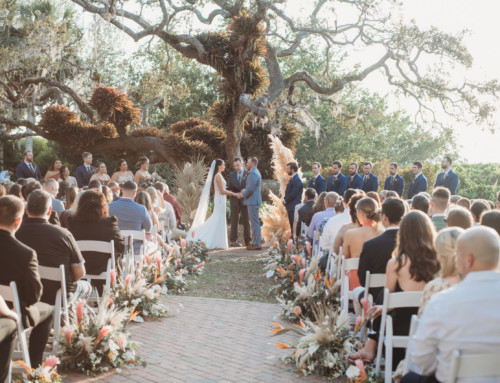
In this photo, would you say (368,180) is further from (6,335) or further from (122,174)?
(6,335)

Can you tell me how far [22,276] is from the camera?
4109 millimetres

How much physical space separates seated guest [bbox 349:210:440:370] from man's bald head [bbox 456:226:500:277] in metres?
1.10

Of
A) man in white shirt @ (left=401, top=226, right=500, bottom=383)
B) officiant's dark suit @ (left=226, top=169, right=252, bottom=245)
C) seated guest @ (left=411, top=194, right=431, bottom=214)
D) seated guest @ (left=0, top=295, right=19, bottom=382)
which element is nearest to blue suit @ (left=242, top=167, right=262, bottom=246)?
officiant's dark suit @ (left=226, top=169, right=252, bottom=245)

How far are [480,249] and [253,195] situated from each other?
10381 millimetres

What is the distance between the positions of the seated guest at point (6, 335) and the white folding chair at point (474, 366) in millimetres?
2628

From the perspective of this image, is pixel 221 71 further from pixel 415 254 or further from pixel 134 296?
pixel 415 254

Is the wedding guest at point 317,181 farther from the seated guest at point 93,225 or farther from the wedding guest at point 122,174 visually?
the seated guest at point 93,225

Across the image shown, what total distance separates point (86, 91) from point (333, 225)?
18.7m

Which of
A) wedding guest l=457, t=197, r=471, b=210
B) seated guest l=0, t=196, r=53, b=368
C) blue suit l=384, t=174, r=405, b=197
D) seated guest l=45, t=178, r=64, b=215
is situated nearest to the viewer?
seated guest l=0, t=196, r=53, b=368

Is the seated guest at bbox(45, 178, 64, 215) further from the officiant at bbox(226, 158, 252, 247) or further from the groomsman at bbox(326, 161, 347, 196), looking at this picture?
the groomsman at bbox(326, 161, 347, 196)

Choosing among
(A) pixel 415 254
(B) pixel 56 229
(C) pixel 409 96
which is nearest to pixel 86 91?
(C) pixel 409 96

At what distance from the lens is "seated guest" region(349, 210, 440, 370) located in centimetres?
399

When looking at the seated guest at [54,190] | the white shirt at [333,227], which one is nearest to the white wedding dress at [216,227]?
the seated guest at [54,190]

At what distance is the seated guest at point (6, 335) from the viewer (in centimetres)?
367
